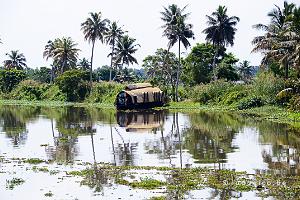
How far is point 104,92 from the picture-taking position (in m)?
75.1

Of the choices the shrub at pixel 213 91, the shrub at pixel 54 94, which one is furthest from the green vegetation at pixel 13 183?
the shrub at pixel 54 94

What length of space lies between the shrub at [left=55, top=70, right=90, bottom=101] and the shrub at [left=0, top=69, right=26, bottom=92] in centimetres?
1819

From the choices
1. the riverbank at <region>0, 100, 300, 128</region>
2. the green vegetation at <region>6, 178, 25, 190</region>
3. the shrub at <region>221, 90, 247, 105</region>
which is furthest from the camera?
the shrub at <region>221, 90, 247, 105</region>

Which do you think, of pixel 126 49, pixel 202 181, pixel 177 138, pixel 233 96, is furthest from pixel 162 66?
pixel 202 181

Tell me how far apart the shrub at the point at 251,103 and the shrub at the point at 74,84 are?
1260 inches

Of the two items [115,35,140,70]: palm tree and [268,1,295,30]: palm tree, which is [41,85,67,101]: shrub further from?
[268,1,295,30]: palm tree

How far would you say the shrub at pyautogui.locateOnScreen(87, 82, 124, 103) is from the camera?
7250 cm

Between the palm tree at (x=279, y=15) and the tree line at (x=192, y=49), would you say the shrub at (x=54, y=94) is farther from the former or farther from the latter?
the palm tree at (x=279, y=15)

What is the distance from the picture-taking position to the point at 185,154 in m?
25.3

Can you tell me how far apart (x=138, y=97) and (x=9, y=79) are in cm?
4375

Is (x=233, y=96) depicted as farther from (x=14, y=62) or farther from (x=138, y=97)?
(x=14, y=62)

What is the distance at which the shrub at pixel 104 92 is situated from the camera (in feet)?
238

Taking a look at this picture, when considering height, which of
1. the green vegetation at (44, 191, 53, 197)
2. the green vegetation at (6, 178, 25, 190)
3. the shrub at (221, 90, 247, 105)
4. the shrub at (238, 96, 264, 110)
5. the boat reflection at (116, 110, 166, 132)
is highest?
the shrub at (221, 90, 247, 105)

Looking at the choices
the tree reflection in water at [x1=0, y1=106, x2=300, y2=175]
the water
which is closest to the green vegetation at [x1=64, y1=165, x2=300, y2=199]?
the water
